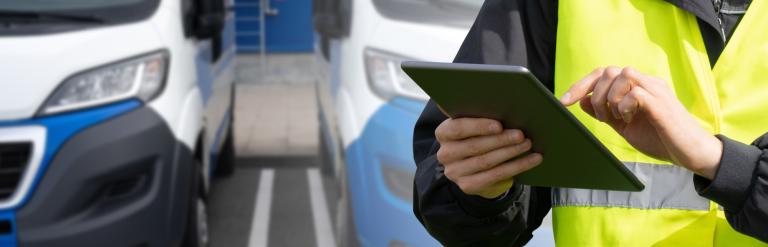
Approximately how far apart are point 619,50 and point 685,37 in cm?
9

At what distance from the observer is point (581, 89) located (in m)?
1.43

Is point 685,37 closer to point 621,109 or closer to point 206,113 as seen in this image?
point 621,109

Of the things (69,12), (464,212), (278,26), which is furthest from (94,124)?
(278,26)

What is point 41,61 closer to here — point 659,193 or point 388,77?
point 388,77

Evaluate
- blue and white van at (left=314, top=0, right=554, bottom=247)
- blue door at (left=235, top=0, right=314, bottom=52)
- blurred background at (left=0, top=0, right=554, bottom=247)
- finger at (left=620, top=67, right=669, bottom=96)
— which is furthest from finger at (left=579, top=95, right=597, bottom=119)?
blue door at (left=235, top=0, right=314, bottom=52)

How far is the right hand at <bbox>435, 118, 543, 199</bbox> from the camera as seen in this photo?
145cm

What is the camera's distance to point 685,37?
1582 millimetres

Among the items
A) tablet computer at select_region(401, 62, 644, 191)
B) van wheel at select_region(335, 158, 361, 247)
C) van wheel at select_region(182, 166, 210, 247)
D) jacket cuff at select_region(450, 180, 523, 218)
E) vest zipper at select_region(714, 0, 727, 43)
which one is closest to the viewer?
tablet computer at select_region(401, 62, 644, 191)

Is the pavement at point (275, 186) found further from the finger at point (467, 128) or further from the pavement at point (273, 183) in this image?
the finger at point (467, 128)

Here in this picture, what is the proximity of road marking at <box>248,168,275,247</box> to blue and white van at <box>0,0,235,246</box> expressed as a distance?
1.71 m

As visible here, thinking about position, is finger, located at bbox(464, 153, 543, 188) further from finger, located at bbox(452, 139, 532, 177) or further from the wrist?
the wrist

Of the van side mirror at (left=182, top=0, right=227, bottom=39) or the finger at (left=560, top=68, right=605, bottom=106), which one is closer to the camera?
the finger at (left=560, top=68, right=605, bottom=106)

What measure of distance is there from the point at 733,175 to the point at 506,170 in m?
0.30

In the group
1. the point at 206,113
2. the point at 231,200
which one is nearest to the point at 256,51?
the point at 231,200
